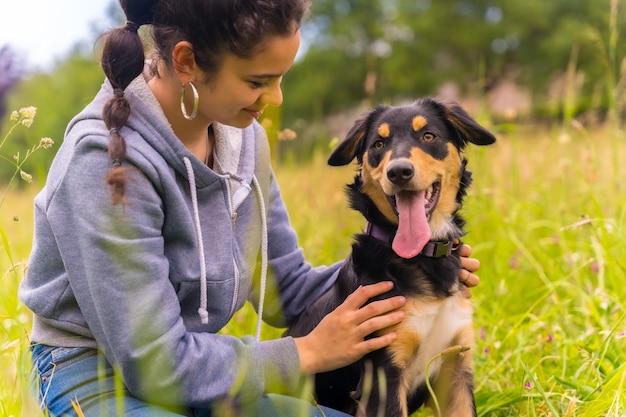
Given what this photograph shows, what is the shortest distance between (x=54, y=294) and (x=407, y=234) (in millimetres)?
1149

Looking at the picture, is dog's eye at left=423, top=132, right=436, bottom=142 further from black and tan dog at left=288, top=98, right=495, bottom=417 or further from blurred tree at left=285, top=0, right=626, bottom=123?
blurred tree at left=285, top=0, right=626, bottom=123

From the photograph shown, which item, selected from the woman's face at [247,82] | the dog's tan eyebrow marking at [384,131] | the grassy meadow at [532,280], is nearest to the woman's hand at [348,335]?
the grassy meadow at [532,280]

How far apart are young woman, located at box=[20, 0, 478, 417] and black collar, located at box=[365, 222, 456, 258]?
0.21 m

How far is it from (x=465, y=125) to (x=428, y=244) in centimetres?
47

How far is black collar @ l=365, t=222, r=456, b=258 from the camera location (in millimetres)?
2510

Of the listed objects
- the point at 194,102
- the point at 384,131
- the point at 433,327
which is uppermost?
the point at 194,102

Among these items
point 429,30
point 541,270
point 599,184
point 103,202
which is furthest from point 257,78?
point 429,30

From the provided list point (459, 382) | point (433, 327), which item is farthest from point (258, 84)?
point (459, 382)

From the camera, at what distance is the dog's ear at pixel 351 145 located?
2.70 meters

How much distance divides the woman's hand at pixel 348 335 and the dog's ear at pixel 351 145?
566 millimetres

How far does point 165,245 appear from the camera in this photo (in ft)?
7.66

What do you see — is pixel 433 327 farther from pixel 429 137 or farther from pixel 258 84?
pixel 258 84

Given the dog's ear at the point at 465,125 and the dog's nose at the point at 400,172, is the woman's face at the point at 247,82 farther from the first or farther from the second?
the dog's ear at the point at 465,125

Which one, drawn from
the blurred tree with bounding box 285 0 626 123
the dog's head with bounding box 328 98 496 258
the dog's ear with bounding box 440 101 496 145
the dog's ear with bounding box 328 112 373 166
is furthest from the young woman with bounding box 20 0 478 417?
the blurred tree with bounding box 285 0 626 123
